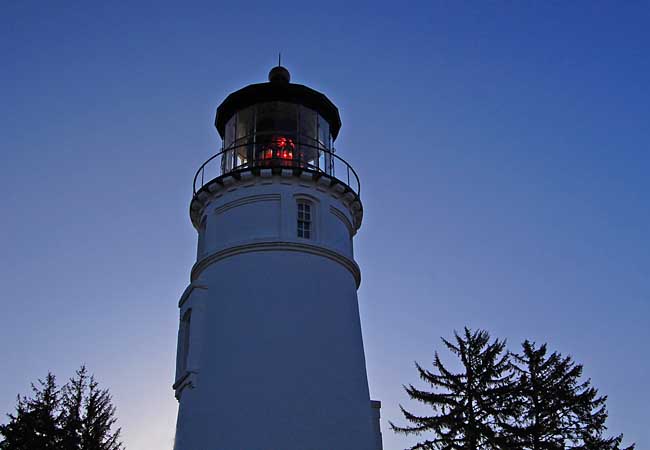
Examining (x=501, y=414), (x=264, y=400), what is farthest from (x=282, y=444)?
(x=501, y=414)

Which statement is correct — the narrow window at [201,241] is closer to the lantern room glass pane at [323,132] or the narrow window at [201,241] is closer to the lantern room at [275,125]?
the lantern room at [275,125]

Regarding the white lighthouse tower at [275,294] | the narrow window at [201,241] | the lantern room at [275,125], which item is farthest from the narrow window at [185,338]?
the lantern room at [275,125]

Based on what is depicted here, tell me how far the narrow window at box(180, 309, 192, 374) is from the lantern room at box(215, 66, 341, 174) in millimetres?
4538

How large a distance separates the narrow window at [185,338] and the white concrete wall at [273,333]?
0.93 feet

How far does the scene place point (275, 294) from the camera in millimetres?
15516

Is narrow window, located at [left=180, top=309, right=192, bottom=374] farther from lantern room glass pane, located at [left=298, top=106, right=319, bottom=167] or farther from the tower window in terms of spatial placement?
lantern room glass pane, located at [left=298, top=106, right=319, bottom=167]

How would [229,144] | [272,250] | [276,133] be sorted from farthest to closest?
[229,144] → [276,133] → [272,250]

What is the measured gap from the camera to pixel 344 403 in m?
14.8

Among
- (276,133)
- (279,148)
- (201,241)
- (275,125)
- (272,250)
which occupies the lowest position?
(272,250)

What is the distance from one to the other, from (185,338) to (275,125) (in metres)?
6.68

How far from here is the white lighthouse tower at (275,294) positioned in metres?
14.1

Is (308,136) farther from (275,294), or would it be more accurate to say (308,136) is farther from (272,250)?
(275,294)

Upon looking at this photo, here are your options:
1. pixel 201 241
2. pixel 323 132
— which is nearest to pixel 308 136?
pixel 323 132

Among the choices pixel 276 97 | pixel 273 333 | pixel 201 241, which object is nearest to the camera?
pixel 273 333
